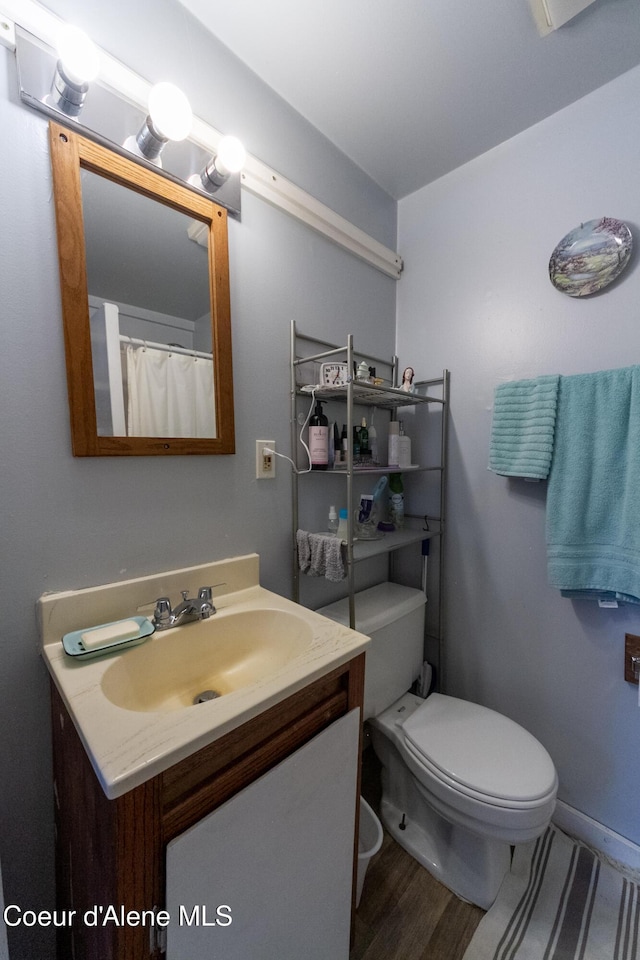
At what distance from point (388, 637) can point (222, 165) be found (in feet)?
4.91

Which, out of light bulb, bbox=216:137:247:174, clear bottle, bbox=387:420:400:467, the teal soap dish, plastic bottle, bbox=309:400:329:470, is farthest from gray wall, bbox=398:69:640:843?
the teal soap dish

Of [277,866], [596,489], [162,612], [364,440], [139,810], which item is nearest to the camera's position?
[139,810]

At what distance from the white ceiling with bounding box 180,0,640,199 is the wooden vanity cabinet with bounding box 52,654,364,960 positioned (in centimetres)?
163

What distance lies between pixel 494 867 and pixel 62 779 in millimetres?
1183

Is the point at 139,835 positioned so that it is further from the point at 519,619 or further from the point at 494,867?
the point at 519,619

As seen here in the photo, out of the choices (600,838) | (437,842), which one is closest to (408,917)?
(437,842)

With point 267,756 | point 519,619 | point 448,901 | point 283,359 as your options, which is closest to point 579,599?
point 519,619

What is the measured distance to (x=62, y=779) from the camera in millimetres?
730

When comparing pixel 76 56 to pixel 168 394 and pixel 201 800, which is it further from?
pixel 201 800

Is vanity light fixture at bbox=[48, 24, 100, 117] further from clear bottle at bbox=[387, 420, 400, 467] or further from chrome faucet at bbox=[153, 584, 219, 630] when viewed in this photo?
clear bottle at bbox=[387, 420, 400, 467]

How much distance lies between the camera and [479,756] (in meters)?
1.03

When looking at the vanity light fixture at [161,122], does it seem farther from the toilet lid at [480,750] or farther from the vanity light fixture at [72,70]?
the toilet lid at [480,750]

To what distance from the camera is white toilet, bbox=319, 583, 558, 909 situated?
3.05 ft

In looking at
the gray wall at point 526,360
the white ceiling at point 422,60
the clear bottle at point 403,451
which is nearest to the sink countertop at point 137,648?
the clear bottle at point 403,451
